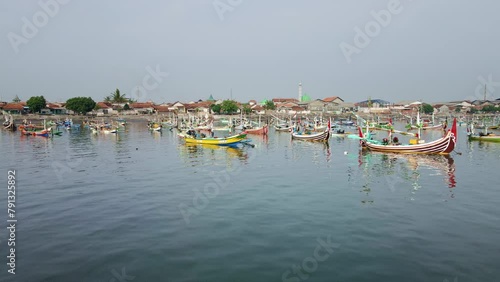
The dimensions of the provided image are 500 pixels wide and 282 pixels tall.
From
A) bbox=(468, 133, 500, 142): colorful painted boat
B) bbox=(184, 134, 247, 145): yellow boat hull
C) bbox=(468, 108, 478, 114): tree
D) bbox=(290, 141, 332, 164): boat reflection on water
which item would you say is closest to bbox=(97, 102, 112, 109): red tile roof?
bbox=(184, 134, 247, 145): yellow boat hull

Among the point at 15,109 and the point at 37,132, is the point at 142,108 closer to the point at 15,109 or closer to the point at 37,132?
the point at 15,109

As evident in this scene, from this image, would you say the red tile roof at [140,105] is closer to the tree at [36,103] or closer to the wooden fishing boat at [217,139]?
the tree at [36,103]

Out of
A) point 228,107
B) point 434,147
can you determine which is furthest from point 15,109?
point 434,147

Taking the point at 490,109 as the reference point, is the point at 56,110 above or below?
above

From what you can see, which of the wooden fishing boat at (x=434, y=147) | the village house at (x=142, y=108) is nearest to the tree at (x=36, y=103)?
the village house at (x=142, y=108)

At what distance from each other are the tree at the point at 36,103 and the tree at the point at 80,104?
6.45m

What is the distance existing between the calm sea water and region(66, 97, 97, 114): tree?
82720 millimetres

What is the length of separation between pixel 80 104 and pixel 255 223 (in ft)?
337

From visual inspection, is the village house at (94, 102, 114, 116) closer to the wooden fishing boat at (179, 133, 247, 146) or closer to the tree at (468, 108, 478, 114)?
the wooden fishing boat at (179, 133, 247, 146)

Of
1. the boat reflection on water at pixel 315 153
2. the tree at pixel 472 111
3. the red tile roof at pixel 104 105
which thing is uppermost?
the red tile roof at pixel 104 105

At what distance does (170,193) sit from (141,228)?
5.77m

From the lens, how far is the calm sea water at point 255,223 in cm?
1049

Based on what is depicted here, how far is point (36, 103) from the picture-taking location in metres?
101

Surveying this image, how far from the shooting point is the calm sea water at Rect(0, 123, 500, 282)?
10.5 metres
